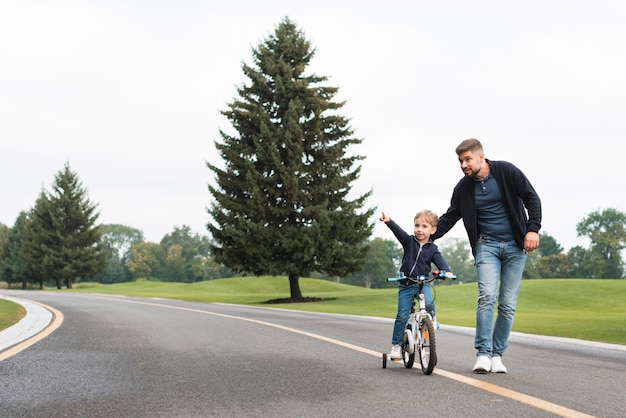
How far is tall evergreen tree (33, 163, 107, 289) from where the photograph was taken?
228ft

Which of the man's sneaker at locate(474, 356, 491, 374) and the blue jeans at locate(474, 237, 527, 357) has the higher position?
the blue jeans at locate(474, 237, 527, 357)

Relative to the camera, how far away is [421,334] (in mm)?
6152

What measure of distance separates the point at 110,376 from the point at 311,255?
81.7 ft

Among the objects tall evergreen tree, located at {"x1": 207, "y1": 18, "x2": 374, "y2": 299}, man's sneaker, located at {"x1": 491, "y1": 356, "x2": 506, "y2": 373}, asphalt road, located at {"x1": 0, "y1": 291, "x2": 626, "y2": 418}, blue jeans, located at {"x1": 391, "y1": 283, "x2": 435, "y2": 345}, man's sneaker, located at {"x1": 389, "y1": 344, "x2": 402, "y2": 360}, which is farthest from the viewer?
tall evergreen tree, located at {"x1": 207, "y1": 18, "x2": 374, "y2": 299}

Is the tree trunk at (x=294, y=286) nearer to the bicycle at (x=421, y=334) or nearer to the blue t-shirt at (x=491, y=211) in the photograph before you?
the bicycle at (x=421, y=334)

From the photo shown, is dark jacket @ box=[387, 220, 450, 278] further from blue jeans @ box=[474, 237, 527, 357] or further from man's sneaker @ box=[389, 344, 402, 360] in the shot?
man's sneaker @ box=[389, 344, 402, 360]

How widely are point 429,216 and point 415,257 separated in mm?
456

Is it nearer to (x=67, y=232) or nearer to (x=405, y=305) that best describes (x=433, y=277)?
(x=405, y=305)

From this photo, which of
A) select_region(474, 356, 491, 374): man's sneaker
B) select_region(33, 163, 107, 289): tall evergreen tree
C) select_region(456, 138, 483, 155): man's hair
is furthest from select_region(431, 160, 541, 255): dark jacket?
select_region(33, 163, 107, 289): tall evergreen tree

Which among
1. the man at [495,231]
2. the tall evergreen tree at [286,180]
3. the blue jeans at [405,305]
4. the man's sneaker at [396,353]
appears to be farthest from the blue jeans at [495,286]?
the tall evergreen tree at [286,180]

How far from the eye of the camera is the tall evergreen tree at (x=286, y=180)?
31.6 meters

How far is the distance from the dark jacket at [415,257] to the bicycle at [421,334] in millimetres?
111

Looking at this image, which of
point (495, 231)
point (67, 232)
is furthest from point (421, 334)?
point (67, 232)

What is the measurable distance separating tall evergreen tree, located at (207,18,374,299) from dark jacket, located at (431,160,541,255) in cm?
2408
